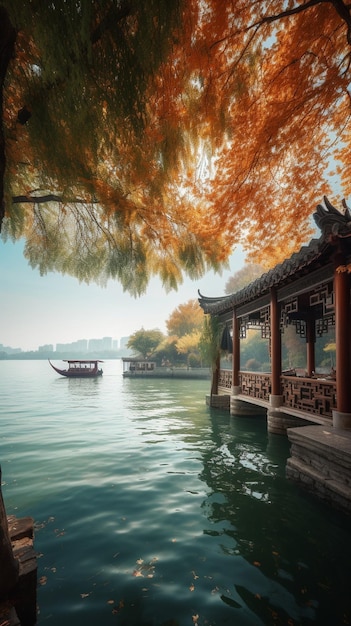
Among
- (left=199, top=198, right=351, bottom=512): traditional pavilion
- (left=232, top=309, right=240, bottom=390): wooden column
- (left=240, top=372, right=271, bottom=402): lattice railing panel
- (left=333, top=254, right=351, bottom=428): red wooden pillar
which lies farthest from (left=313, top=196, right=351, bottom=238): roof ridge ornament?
(left=232, top=309, right=240, bottom=390): wooden column

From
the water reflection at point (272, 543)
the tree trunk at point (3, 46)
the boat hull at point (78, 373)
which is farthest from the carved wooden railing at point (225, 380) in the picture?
the boat hull at point (78, 373)

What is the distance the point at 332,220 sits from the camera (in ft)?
17.8

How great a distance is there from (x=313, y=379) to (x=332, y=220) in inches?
136

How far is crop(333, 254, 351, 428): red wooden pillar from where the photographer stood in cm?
577

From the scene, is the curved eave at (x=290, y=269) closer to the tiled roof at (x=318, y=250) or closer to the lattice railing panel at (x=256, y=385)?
the tiled roof at (x=318, y=250)

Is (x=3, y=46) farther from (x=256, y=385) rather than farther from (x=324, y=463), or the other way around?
(x=256, y=385)

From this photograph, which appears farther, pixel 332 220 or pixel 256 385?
pixel 256 385

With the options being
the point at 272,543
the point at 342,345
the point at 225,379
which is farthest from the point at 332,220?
the point at 225,379

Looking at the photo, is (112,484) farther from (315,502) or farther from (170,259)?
(170,259)

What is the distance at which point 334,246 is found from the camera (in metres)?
5.85

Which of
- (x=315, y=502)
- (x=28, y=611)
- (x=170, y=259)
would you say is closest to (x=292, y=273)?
(x=170, y=259)

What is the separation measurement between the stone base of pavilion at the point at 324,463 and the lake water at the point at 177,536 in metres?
0.23

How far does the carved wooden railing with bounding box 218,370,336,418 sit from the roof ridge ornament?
3.01m

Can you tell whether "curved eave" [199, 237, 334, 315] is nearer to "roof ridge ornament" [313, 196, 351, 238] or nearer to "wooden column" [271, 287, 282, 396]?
"roof ridge ornament" [313, 196, 351, 238]
